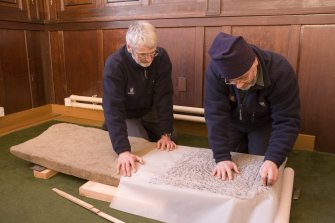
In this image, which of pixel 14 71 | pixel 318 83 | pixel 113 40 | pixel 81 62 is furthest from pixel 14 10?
pixel 318 83

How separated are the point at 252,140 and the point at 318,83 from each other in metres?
0.72

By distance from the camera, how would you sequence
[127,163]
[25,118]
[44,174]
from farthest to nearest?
[25,118] < [44,174] < [127,163]

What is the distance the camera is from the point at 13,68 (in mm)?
2723

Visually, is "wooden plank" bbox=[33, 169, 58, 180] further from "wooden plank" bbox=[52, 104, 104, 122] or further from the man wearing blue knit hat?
"wooden plank" bbox=[52, 104, 104, 122]

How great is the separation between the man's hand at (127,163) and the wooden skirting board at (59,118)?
3.48ft

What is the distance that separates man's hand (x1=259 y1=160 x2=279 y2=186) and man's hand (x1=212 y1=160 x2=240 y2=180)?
0.43ft

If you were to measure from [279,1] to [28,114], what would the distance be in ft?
7.83

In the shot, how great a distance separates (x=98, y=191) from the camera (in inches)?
55.9

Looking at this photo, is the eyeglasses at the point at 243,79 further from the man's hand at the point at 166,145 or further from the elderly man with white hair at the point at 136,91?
the man's hand at the point at 166,145

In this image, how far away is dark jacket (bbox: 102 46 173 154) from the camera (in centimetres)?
151

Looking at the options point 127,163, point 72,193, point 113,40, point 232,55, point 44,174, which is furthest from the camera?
point 113,40

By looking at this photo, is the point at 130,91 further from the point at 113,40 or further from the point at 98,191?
the point at 113,40

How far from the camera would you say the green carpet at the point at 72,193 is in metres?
1.32

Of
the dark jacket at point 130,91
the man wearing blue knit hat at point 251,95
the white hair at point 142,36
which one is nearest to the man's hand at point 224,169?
the man wearing blue knit hat at point 251,95
